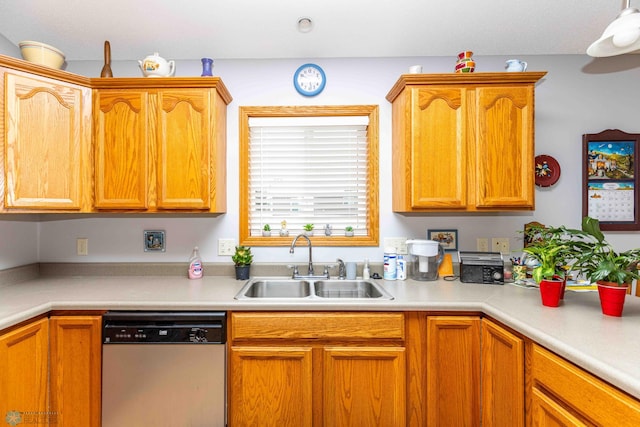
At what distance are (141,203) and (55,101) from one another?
0.72m

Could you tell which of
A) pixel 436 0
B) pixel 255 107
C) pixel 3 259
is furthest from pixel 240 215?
pixel 436 0

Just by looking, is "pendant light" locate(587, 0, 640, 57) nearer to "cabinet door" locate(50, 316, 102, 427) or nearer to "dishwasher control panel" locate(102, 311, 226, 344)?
"dishwasher control panel" locate(102, 311, 226, 344)

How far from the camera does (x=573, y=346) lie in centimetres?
100

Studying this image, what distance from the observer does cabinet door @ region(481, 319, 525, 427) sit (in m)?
1.26

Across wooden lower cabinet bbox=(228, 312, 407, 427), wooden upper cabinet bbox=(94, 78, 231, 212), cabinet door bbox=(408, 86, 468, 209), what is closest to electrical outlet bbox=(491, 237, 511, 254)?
cabinet door bbox=(408, 86, 468, 209)

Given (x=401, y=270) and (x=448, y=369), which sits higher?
(x=401, y=270)

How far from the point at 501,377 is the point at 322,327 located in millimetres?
818

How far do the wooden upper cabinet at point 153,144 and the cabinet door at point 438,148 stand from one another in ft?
4.07

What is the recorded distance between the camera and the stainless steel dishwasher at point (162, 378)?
58.6 inches

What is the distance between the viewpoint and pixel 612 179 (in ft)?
7.07

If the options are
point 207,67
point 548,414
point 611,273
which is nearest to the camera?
point 548,414

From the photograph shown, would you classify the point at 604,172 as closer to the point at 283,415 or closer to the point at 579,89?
the point at 579,89

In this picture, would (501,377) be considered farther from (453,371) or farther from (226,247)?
(226,247)

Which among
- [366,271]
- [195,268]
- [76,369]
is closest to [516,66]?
[366,271]
